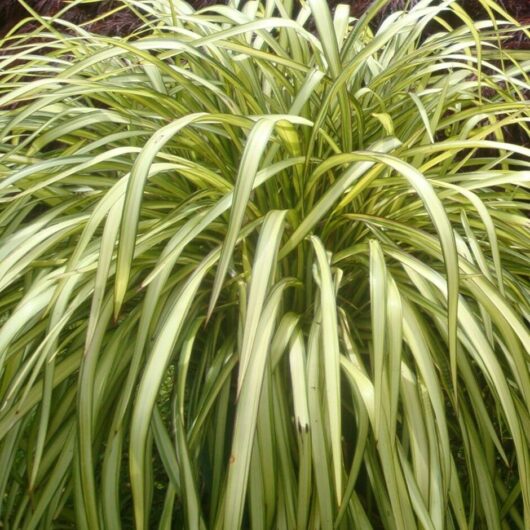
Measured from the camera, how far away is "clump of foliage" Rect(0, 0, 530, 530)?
113cm

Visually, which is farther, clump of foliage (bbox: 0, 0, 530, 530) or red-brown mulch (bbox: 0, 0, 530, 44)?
red-brown mulch (bbox: 0, 0, 530, 44)

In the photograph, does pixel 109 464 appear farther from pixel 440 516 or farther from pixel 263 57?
pixel 263 57

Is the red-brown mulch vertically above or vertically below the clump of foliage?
above

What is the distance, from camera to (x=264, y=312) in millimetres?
1182

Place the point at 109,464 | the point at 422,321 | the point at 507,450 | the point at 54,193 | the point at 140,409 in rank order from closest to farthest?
the point at 140,409, the point at 109,464, the point at 422,321, the point at 54,193, the point at 507,450

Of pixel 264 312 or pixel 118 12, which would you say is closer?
pixel 264 312

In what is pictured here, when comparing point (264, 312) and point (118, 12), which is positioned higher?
point (118, 12)

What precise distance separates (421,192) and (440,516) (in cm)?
45

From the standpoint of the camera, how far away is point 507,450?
197 centimetres

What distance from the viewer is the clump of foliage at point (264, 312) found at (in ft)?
3.71

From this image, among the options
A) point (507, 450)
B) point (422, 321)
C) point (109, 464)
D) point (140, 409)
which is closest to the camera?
point (140, 409)

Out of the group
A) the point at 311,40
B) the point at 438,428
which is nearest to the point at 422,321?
the point at 438,428

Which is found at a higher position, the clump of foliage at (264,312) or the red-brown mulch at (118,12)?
the red-brown mulch at (118,12)

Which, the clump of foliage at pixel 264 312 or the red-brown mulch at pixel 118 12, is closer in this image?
the clump of foliage at pixel 264 312
